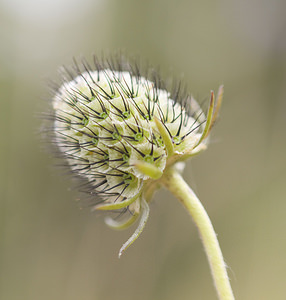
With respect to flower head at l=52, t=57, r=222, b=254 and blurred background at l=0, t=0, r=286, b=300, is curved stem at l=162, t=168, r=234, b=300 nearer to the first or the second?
flower head at l=52, t=57, r=222, b=254

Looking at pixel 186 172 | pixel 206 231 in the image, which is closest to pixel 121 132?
pixel 206 231

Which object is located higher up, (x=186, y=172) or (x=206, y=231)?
(x=206, y=231)

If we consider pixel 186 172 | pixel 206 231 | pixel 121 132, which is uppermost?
pixel 121 132

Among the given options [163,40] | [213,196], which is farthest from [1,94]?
[213,196]

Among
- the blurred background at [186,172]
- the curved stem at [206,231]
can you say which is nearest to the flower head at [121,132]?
the curved stem at [206,231]

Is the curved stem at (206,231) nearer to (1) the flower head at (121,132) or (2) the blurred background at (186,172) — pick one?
(1) the flower head at (121,132)

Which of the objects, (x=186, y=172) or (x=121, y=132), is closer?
(x=121, y=132)

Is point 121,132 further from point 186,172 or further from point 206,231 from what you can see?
point 186,172

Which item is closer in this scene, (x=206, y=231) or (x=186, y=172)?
(x=206, y=231)
